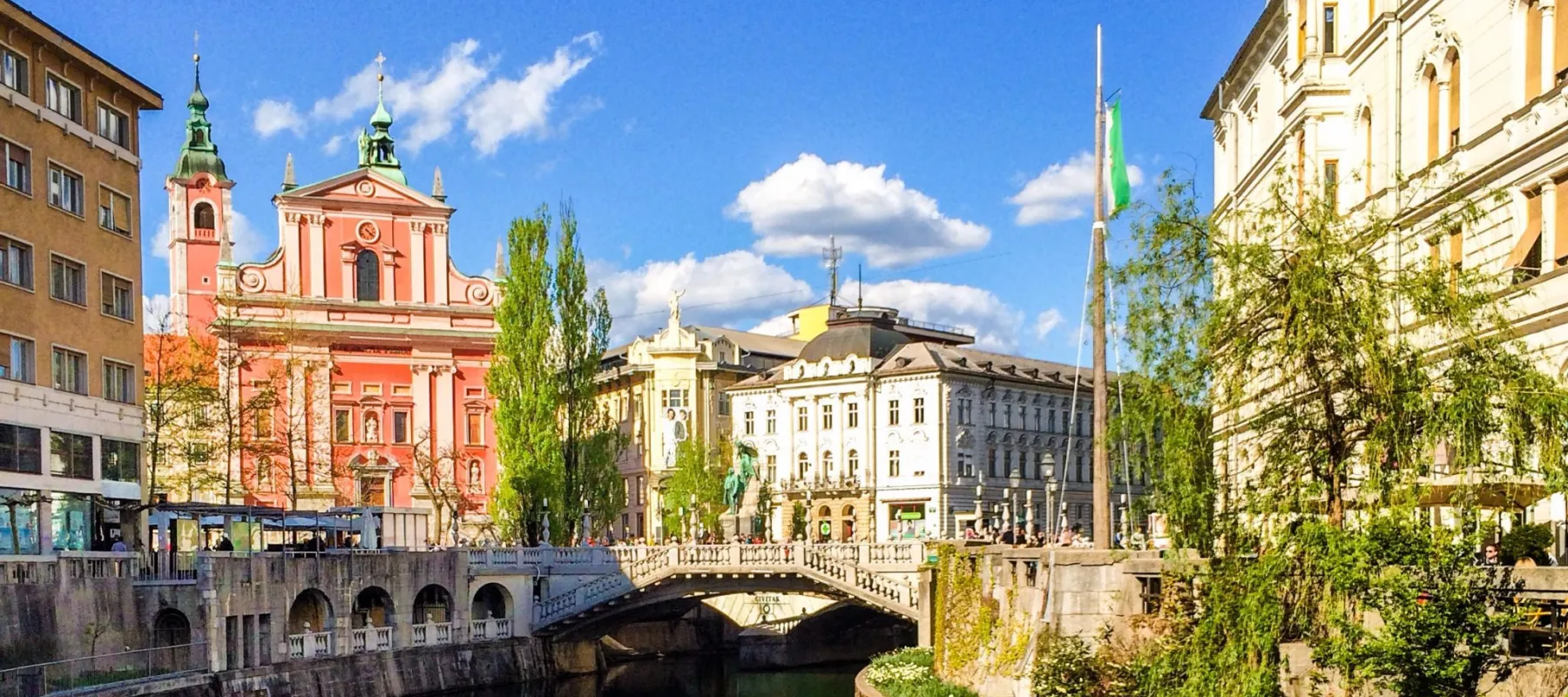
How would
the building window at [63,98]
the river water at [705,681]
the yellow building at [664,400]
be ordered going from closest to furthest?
the building window at [63,98] → the river water at [705,681] → the yellow building at [664,400]

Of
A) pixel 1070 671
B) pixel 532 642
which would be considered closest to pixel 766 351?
pixel 532 642

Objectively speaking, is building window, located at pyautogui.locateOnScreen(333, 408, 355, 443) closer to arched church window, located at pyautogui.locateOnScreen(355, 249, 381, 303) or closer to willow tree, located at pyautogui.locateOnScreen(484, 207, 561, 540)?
arched church window, located at pyautogui.locateOnScreen(355, 249, 381, 303)

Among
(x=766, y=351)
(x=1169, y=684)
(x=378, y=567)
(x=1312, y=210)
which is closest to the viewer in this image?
(x=1312, y=210)

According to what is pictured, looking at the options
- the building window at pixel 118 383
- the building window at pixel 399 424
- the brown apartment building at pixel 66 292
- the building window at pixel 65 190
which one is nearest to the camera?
the brown apartment building at pixel 66 292

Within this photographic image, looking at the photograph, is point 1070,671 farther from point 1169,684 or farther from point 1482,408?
point 1482,408

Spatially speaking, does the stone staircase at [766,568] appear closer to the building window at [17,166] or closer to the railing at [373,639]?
the railing at [373,639]

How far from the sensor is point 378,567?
57.4 metres

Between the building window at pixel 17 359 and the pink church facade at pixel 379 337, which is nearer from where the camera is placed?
the building window at pixel 17 359

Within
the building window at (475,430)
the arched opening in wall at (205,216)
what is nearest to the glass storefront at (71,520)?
the building window at (475,430)

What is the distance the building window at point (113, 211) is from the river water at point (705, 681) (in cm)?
2041

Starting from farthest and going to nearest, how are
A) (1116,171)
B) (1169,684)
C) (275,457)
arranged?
(275,457) → (1116,171) → (1169,684)

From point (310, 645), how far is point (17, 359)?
1184 cm

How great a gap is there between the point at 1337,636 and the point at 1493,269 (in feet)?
25.1

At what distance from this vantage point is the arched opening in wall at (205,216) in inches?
4439
